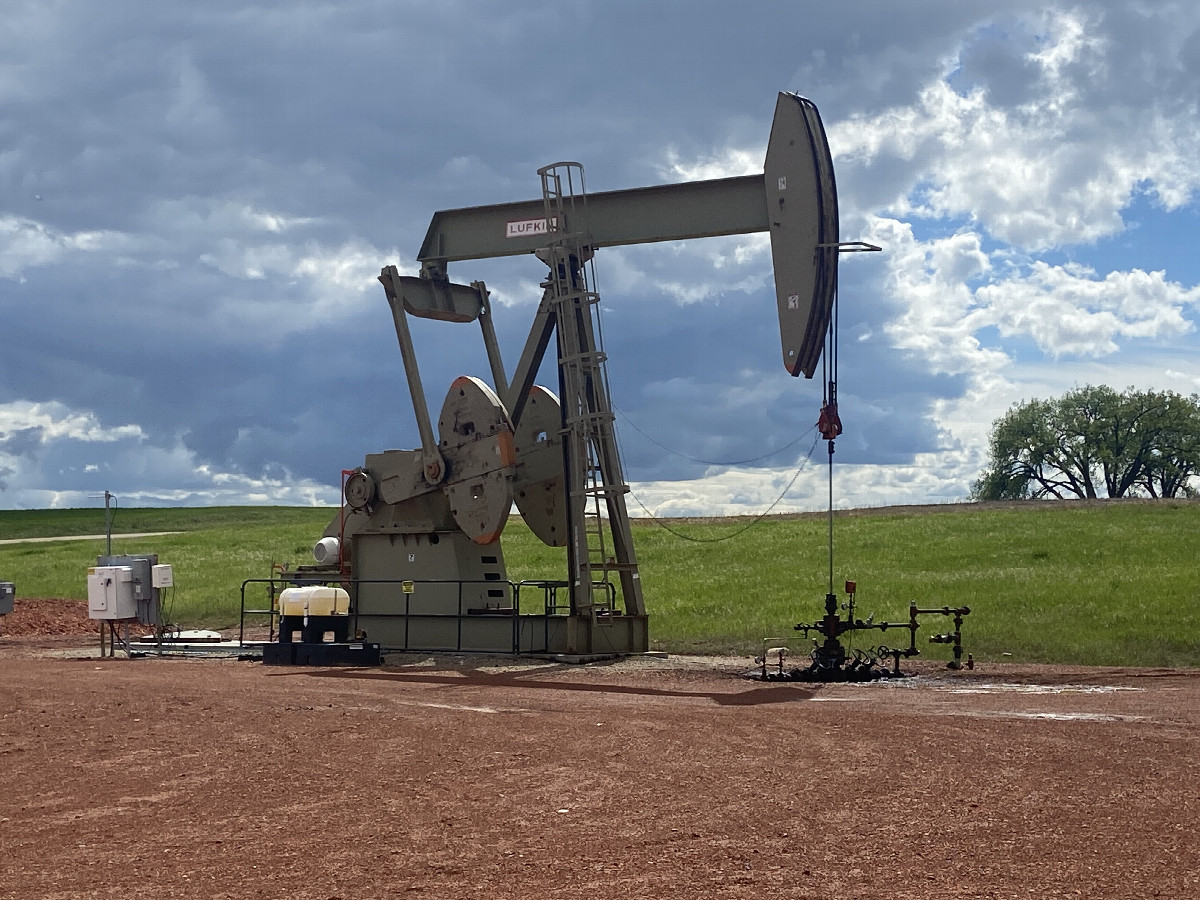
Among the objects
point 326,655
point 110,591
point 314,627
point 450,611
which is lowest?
point 326,655

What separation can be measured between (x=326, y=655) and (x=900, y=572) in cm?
1456

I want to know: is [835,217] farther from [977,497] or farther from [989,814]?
[977,497]

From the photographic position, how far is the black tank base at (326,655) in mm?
15375

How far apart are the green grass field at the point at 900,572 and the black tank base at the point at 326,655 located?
15.4 feet

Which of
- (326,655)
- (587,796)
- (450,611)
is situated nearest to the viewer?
(587,796)

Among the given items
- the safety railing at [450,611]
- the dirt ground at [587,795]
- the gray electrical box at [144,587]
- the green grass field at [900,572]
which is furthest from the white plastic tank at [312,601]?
the green grass field at [900,572]

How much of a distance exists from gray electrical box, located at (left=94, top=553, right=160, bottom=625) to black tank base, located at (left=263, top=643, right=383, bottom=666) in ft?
6.63

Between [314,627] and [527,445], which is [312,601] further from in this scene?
[527,445]

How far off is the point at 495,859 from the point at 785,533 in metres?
30.5

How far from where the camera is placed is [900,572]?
87.5ft

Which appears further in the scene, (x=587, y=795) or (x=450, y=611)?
(x=450, y=611)

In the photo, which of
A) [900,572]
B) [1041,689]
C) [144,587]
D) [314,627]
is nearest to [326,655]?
[314,627]

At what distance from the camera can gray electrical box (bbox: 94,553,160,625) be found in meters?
16.2

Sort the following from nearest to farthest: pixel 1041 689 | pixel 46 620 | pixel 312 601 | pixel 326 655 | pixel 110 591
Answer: pixel 1041 689
pixel 326 655
pixel 312 601
pixel 110 591
pixel 46 620
